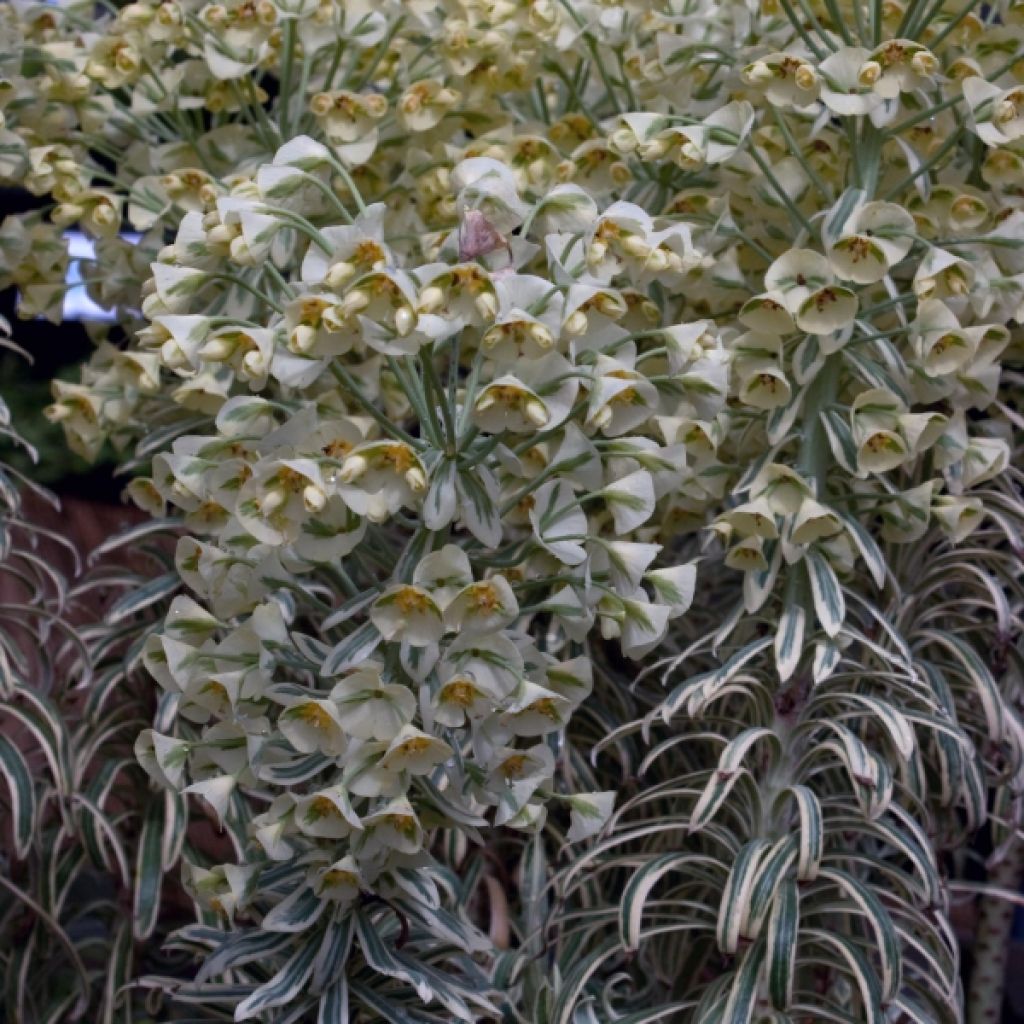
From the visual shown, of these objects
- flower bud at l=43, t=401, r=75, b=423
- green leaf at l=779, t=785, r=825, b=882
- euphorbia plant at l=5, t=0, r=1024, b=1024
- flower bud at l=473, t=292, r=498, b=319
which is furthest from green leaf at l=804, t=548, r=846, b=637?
flower bud at l=43, t=401, r=75, b=423

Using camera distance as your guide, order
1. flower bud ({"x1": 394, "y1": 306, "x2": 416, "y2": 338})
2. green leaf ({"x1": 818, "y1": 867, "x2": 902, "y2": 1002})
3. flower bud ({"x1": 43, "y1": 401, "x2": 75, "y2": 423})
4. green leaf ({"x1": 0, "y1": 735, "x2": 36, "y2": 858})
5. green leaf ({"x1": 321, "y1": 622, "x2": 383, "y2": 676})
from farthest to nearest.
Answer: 1. flower bud ({"x1": 43, "y1": 401, "x2": 75, "y2": 423})
2. green leaf ({"x1": 0, "y1": 735, "x2": 36, "y2": 858})
3. green leaf ({"x1": 818, "y1": 867, "x2": 902, "y2": 1002})
4. green leaf ({"x1": 321, "y1": 622, "x2": 383, "y2": 676})
5. flower bud ({"x1": 394, "y1": 306, "x2": 416, "y2": 338})

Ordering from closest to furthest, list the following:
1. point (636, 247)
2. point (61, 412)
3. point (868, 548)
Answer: point (636, 247) < point (868, 548) < point (61, 412)

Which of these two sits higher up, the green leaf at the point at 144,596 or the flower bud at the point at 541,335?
the flower bud at the point at 541,335

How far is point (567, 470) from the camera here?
135 centimetres

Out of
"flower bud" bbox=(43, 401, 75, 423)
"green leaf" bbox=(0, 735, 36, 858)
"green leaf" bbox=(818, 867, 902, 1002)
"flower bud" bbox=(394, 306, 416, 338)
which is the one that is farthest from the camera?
"flower bud" bbox=(43, 401, 75, 423)

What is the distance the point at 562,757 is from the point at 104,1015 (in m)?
0.73

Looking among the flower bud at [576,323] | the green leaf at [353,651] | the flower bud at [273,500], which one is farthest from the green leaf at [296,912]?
the flower bud at [576,323]

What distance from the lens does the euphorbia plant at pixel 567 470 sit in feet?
4.26

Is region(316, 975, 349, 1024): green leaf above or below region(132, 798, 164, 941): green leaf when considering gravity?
above

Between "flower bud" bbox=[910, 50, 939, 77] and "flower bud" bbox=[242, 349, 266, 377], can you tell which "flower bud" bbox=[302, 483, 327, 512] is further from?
"flower bud" bbox=[910, 50, 939, 77]

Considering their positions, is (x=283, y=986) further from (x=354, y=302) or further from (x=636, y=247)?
(x=636, y=247)

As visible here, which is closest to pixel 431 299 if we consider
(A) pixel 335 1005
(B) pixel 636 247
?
(B) pixel 636 247

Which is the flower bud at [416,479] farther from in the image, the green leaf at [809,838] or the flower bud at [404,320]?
the green leaf at [809,838]

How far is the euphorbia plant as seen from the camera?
4.26 ft
